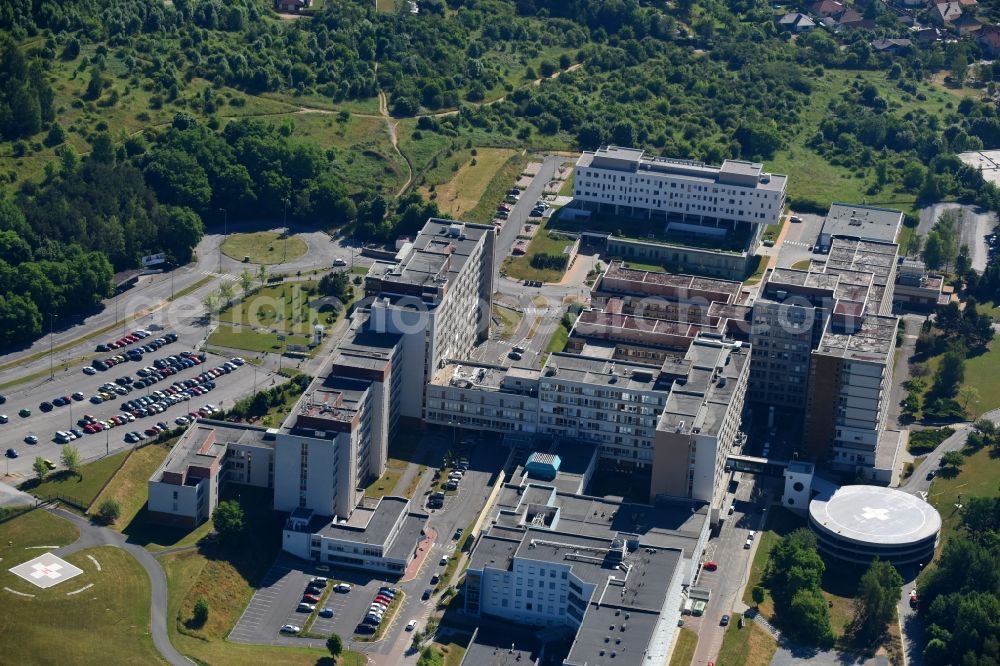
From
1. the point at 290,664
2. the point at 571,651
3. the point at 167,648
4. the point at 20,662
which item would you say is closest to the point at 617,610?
the point at 571,651

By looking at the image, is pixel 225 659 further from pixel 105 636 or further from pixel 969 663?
pixel 969 663

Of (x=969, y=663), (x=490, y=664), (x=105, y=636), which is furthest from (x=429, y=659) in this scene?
(x=969, y=663)

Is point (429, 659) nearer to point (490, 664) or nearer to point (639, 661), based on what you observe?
point (490, 664)

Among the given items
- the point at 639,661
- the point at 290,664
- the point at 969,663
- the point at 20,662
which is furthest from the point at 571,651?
the point at 20,662

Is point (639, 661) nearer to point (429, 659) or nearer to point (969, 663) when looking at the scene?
point (429, 659)

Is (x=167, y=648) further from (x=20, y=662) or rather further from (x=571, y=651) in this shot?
(x=571, y=651)

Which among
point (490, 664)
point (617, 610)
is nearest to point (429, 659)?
point (490, 664)
